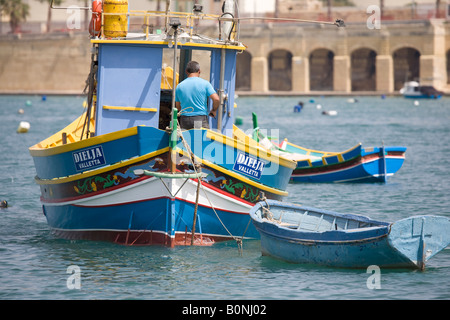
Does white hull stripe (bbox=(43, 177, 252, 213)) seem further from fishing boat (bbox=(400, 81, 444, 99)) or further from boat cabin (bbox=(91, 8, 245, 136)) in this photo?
fishing boat (bbox=(400, 81, 444, 99))

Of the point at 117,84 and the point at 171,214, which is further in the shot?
the point at 117,84

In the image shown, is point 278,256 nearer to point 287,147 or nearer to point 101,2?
point 101,2

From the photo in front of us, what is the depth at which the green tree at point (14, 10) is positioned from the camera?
8594cm

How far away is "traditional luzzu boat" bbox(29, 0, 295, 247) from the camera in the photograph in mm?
12078

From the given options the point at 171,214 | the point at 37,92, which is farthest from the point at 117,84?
the point at 37,92

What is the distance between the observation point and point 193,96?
12.6m

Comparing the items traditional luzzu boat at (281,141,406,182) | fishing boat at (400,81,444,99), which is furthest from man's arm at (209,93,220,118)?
fishing boat at (400,81,444,99)

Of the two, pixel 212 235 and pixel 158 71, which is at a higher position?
pixel 158 71

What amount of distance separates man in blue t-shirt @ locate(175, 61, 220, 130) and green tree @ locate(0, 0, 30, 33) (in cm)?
7744

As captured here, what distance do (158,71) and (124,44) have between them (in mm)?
693

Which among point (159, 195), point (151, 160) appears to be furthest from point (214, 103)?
point (159, 195)

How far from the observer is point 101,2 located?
13602mm
